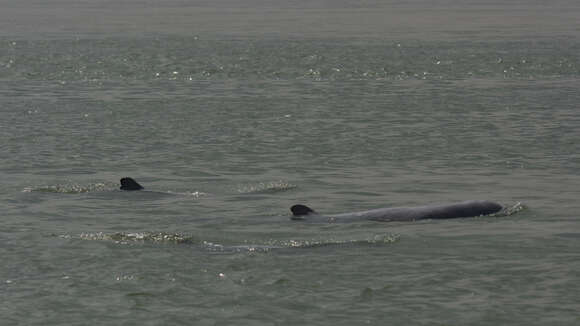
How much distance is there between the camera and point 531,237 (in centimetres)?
1784

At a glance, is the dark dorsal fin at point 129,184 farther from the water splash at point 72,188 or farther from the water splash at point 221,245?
the water splash at point 221,245

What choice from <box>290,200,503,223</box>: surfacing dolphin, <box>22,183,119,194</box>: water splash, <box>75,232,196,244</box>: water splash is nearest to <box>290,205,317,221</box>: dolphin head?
<box>290,200,503,223</box>: surfacing dolphin

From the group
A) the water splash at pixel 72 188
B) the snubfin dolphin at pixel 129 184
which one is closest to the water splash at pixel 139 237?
the snubfin dolphin at pixel 129 184

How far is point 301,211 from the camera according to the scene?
62.8 ft

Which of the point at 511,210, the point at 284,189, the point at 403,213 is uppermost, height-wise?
the point at 403,213

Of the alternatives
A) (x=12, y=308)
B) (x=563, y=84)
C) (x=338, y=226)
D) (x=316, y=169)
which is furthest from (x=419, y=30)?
(x=12, y=308)

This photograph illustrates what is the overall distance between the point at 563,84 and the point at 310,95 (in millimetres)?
7925

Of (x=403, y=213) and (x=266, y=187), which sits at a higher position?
(x=403, y=213)

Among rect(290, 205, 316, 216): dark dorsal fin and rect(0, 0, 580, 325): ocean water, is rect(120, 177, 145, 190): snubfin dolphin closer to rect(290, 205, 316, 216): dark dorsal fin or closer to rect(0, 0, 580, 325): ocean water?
rect(0, 0, 580, 325): ocean water

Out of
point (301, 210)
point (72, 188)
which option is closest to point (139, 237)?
point (301, 210)

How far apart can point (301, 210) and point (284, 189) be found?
10.6 ft

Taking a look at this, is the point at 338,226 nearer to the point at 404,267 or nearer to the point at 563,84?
the point at 404,267

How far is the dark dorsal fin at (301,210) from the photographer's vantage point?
62.5 feet

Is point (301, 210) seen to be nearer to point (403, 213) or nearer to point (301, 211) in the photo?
point (301, 211)
